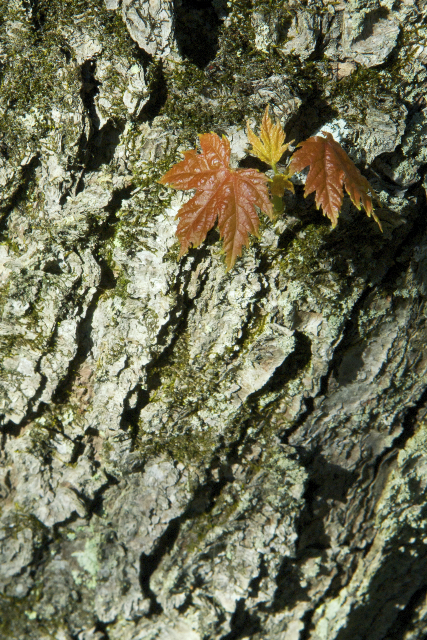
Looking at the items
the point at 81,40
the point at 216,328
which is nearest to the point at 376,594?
the point at 216,328

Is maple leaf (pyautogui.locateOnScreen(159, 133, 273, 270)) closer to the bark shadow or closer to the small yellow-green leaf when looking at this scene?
the small yellow-green leaf

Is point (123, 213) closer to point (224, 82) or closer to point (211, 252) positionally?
point (211, 252)

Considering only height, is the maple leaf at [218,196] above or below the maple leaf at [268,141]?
below

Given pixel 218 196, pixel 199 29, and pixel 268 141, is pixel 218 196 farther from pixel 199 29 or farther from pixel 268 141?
pixel 199 29

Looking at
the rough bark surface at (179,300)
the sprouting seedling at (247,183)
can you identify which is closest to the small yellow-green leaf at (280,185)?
the sprouting seedling at (247,183)

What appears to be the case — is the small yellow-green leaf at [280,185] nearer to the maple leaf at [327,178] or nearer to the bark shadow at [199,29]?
the maple leaf at [327,178]

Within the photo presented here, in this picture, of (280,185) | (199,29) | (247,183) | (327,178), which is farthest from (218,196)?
(199,29)
